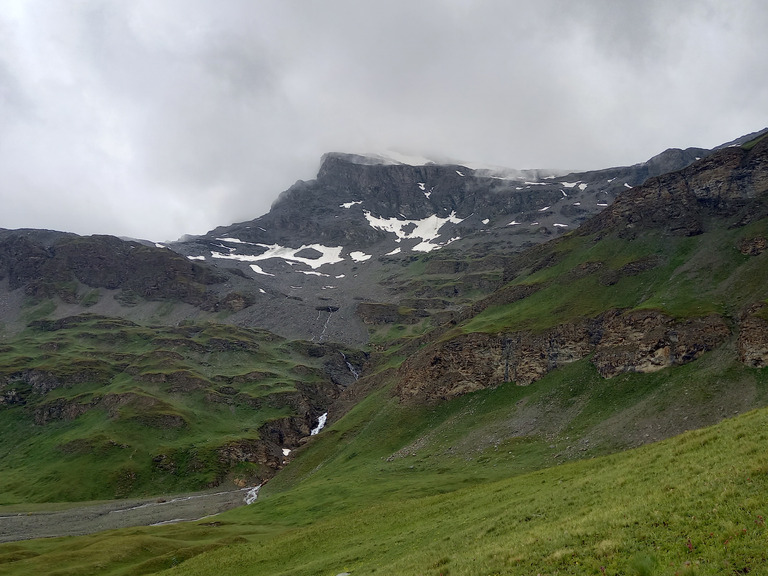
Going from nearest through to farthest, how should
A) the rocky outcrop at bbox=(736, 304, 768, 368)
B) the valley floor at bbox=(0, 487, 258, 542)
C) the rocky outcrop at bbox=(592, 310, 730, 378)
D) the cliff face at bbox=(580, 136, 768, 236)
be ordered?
the rocky outcrop at bbox=(736, 304, 768, 368), the rocky outcrop at bbox=(592, 310, 730, 378), the valley floor at bbox=(0, 487, 258, 542), the cliff face at bbox=(580, 136, 768, 236)

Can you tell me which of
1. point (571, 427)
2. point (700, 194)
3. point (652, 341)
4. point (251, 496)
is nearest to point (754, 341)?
point (652, 341)

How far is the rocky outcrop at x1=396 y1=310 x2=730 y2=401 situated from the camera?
97.6 meters

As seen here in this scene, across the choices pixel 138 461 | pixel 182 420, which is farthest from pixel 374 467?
pixel 182 420

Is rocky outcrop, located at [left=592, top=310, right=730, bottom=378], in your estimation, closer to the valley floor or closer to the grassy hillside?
the grassy hillside

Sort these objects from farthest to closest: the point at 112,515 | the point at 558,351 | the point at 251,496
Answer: the point at 251,496, the point at 558,351, the point at 112,515

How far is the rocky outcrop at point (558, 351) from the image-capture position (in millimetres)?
97625

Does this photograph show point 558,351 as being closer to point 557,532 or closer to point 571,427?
point 571,427

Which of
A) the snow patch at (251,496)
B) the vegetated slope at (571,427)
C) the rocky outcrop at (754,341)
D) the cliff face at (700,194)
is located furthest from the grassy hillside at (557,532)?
the cliff face at (700,194)

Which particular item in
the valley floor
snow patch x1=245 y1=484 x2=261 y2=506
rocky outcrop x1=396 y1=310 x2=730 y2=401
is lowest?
snow patch x1=245 y1=484 x2=261 y2=506

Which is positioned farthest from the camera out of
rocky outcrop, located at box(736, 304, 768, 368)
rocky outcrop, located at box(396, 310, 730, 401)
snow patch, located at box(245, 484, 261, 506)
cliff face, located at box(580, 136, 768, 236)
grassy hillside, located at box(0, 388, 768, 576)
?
cliff face, located at box(580, 136, 768, 236)

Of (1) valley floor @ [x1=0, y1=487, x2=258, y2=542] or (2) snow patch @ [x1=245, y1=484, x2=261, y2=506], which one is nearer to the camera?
(1) valley floor @ [x1=0, y1=487, x2=258, y2=542]

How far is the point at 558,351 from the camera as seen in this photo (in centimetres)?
12275

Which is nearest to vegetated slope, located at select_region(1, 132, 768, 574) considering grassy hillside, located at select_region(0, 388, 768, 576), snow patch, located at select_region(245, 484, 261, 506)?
grassy hillside, located at select_region(0, 388, 768, 576)

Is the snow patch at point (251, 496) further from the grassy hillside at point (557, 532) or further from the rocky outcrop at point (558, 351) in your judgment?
the grassy hillside at point (557, 532)
